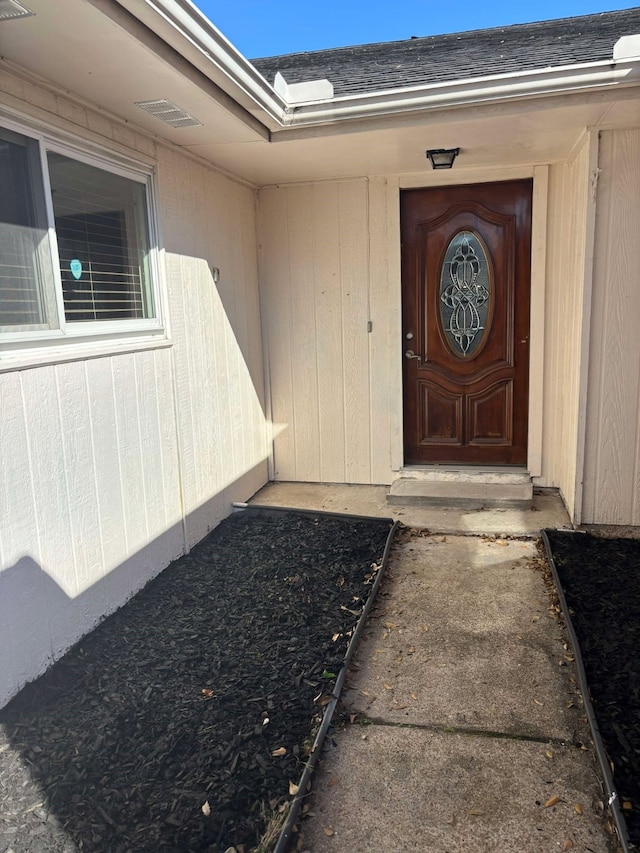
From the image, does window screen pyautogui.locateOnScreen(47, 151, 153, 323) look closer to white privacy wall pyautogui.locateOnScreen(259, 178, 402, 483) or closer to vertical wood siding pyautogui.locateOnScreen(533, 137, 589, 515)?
white privacy wall pyautogui.locateOnScreen(259, 178, 402, 483)

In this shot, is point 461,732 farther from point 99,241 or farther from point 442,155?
point 442,155

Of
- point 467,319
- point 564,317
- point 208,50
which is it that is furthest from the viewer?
point 467,319

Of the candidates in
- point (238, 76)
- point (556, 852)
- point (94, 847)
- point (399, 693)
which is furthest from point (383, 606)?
point (238, 76)

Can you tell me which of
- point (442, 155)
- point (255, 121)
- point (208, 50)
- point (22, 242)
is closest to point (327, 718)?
point (22, 242)

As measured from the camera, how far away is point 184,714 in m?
2.27

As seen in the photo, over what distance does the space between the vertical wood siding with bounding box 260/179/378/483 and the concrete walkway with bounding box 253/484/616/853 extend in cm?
170

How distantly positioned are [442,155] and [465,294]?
3.70ft

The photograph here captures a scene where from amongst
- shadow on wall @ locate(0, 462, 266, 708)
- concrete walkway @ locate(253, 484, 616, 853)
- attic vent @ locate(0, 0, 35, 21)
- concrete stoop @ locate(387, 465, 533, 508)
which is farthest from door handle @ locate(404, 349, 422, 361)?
attic vent @ locate(0, 0, 35, 21)

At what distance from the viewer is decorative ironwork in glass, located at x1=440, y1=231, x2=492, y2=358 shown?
4.64 meters

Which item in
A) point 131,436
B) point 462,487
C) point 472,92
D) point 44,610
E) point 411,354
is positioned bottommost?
point 462,487

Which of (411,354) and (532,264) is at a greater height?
(532,264)

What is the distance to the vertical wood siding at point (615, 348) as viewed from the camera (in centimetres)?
Answer: 358

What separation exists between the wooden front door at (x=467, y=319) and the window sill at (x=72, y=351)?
2.26 m

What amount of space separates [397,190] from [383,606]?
3142 millimetres
